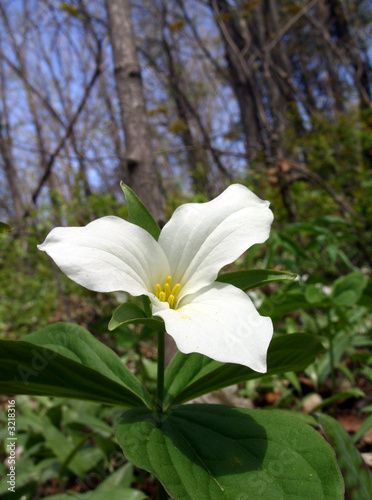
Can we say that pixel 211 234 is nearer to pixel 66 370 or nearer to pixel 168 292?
pixel 168 292

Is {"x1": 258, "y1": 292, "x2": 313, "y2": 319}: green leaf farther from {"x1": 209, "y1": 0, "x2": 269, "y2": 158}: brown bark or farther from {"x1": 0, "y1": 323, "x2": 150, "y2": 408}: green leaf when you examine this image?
{"x1": 209, "y1": 0, "x2": 269, "y2": 158}: brown bark

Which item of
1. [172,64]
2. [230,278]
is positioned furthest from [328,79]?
[230,278]

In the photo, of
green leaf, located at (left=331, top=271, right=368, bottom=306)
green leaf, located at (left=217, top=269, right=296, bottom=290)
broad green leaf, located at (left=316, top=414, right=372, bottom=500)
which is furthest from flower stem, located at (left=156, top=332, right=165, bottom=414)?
green leaf, located at (left=331, top=271, right=368, bottom=306)

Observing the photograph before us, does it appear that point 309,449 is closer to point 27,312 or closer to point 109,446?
point 109,446

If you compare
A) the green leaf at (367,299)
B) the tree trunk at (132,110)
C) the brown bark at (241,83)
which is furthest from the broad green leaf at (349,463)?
the brown bark at (241,83)

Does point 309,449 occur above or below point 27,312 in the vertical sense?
below

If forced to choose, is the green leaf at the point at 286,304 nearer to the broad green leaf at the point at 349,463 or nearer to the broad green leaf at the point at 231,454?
the broad green leaf at the point at 349,463
